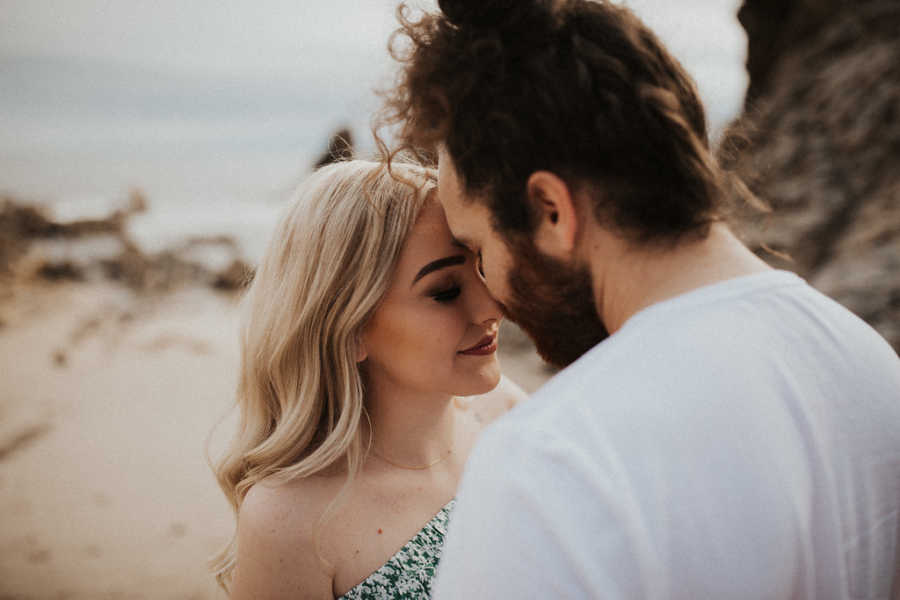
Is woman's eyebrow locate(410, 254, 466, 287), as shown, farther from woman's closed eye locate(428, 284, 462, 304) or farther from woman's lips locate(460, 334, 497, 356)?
woman's lips locate(460, 334, 497, 356)

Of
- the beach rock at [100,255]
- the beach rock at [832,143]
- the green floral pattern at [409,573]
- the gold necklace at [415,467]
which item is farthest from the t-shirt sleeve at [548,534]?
the beach rock at [100,255]

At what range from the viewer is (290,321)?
2055 mm

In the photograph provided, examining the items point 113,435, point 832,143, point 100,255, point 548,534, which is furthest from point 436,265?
point 100,255

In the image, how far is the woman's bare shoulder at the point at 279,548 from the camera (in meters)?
1.86

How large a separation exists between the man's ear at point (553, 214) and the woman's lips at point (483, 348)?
68 cm

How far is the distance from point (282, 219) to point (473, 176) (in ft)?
3.04

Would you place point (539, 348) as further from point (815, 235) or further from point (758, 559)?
point (815, 235)

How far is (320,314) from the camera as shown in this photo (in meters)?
2.03

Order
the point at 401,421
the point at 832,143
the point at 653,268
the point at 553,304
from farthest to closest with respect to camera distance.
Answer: the point at 832,143 → the point at 401,421 → the point at 553,304 → the point at 653,268

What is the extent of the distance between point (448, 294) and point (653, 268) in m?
0.82

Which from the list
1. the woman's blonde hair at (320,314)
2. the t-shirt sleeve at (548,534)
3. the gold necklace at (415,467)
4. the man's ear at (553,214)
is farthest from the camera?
the gold necklace at (415,467)

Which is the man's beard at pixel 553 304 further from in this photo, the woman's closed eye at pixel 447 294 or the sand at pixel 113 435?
the sand at pixel 113 435

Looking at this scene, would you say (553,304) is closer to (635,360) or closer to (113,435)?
(635,360)

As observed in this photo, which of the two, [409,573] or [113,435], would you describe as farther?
[113,435]
